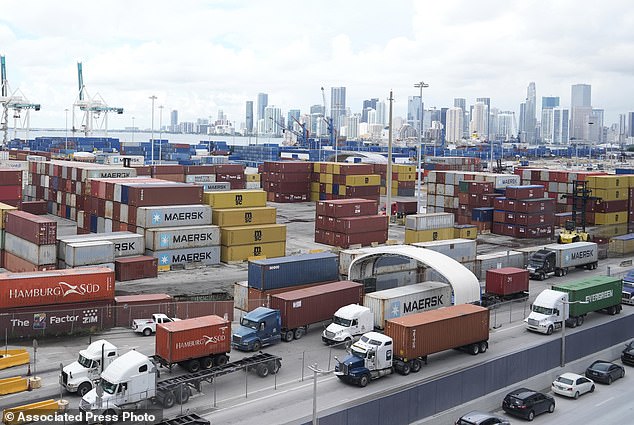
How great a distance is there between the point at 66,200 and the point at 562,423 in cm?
6148

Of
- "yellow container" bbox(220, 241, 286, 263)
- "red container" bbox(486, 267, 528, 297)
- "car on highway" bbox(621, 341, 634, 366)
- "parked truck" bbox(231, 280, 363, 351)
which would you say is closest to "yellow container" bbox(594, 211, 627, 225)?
"red container" bbox(486, 267, 528, 297)

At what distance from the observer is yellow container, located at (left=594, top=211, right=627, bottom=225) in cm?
8019

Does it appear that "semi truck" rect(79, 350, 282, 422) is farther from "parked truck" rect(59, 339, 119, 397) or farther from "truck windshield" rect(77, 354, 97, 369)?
"truck windshield" rect(77, 354, 97, 369)

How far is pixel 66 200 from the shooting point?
2982 inches

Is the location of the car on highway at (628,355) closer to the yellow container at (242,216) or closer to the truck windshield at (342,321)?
the truck windshield at (342,321)

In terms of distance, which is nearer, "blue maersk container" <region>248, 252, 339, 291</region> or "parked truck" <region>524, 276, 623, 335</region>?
"parked truck" <region>524, 276, 623, 335</region>

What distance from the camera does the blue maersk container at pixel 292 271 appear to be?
39344 millimetres

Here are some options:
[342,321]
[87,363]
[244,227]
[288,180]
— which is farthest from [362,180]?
[87,363]

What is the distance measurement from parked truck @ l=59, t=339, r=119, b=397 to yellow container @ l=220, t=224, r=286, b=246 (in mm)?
28357

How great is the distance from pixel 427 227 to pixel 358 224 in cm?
677

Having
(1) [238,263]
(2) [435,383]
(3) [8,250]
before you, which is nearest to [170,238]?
(1) [238,263]

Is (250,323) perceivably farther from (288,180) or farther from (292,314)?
(288,180)

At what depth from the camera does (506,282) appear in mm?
44406

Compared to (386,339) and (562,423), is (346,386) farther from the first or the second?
(562,423)
